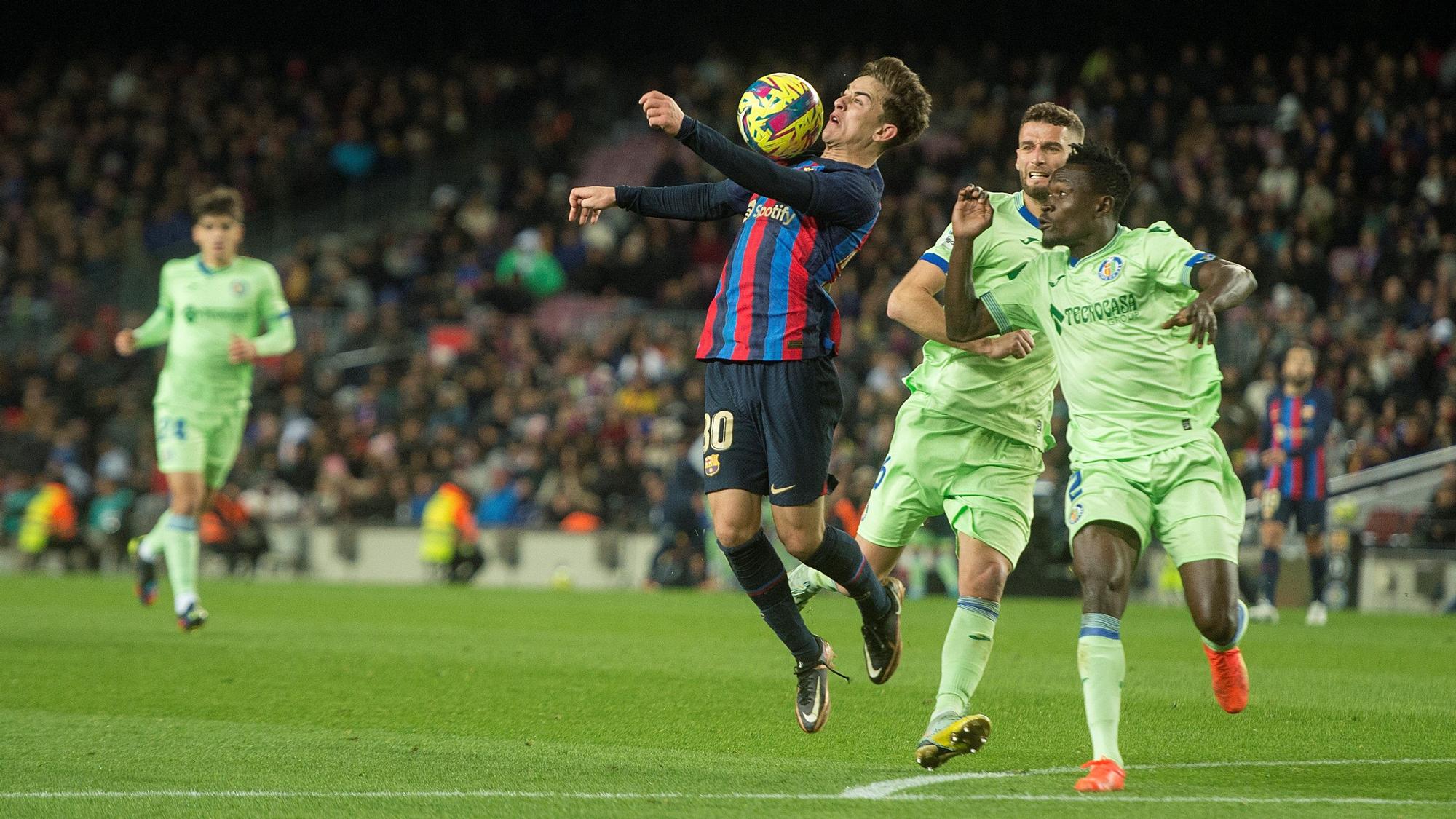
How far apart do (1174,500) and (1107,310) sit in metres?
0.64

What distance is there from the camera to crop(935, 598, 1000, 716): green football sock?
5645 mm

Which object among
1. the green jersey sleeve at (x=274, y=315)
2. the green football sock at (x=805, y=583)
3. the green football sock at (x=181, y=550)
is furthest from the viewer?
the green jersey sleeve at (x=274, y=315)

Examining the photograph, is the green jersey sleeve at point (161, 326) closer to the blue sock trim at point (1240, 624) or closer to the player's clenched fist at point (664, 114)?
the player's clenched fist at point (664, 114)

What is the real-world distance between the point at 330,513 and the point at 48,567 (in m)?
3.67

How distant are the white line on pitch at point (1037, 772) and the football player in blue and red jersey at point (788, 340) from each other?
2.85 ft

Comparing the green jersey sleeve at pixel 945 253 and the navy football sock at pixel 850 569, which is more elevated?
the green jersey sleeve at pixel 945 253

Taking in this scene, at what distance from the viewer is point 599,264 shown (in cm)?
2373

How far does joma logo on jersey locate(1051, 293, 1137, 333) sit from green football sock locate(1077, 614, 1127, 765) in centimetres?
100

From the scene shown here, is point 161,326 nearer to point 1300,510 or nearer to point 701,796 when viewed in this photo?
point 701,796

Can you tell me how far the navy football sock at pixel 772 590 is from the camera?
20.2 feet

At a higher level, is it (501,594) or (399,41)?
(399,41)

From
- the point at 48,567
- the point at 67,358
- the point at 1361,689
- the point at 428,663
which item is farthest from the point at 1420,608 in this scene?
the point at 67,358

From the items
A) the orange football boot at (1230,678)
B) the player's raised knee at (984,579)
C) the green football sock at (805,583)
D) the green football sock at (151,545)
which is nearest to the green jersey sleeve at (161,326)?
the green football sock at (151,545)

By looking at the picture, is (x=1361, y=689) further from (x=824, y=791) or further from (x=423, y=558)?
(x=423, y=558)
